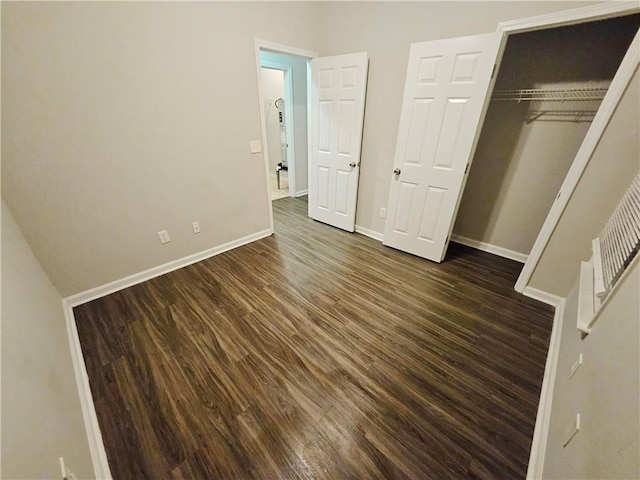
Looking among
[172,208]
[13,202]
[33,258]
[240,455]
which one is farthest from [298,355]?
[13,202]

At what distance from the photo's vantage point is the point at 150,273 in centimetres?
230

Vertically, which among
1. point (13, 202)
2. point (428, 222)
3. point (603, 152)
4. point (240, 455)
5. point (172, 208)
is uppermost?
point (603, 152)

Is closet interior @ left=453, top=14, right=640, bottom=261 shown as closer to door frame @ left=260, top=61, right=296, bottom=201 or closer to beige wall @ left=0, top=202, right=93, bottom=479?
door frame @ left=260, top=61, right=296, bottom=201

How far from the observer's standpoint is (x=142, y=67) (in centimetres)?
181

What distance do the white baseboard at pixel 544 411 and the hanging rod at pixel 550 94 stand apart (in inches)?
72.7

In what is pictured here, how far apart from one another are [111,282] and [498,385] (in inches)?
118

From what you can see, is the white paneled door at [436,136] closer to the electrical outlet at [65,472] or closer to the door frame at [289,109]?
the door frame at [289,109]

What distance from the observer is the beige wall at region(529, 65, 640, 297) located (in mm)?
1470

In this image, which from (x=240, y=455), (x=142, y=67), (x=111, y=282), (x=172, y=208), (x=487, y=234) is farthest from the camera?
(x=487, y=234)

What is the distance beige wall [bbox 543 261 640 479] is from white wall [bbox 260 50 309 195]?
4.01 m

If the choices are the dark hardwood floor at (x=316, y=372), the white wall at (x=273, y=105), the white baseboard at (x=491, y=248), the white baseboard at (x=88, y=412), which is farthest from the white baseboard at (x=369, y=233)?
the white wall at (x=273, y=105)

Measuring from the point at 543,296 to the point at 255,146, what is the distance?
10.0ft

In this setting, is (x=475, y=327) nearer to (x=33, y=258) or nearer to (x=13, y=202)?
(x=33, y=258)

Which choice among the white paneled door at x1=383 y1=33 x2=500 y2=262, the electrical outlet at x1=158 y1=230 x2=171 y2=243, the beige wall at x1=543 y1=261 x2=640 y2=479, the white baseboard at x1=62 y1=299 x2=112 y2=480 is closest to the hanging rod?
the white paneled door at x1=383 y1=33 x2=500 y2=262
